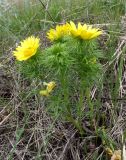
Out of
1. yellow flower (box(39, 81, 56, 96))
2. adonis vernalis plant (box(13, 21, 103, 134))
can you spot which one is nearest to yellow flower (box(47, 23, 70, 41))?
adonis vernalis plant (box(13, 21, 103, 134))

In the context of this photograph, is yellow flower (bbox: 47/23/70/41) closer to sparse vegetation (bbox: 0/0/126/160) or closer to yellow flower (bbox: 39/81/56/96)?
sparse vegetation (bbox: 0/0/126/160)

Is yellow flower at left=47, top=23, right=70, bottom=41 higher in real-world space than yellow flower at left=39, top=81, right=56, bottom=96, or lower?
higher

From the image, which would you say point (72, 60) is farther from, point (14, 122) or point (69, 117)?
point (14, 122)

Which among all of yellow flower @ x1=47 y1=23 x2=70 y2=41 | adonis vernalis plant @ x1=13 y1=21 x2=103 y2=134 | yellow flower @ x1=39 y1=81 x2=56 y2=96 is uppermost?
yellow flower @ x1=47 y1=23 x2=70 y2=41

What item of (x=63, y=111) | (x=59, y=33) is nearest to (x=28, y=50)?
(x=59, y=33)

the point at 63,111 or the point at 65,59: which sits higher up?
the point at 65,59

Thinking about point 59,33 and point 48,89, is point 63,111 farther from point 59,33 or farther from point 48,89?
point 59,33

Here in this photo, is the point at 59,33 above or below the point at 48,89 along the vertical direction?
above

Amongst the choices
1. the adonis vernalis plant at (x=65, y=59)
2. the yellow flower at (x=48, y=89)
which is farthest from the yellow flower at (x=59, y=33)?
the yellow flower at (x=48, y=89)

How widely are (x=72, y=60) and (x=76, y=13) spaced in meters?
1.08

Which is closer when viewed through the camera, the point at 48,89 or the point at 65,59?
the point at 65,59

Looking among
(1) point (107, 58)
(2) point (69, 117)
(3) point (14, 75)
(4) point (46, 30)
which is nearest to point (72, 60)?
(2) point (69, 117)

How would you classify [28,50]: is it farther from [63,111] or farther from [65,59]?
[63,111]

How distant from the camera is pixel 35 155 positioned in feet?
5.63
